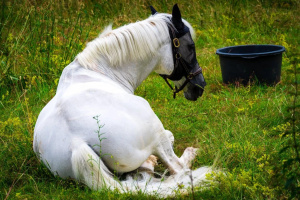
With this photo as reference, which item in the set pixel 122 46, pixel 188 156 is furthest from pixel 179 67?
pixel 188 156

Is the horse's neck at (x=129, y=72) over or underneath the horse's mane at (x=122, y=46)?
underneath

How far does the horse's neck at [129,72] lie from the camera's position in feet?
12.6

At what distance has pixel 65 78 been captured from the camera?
3701 millimetres

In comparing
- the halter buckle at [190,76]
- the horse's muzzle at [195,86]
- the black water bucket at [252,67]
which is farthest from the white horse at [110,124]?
the black water bucket at [252,67]

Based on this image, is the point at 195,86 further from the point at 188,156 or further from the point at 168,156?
the point at 168,156

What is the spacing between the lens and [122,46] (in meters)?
3.72

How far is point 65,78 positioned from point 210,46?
476 cm

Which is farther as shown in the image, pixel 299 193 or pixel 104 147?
pixel 104 147

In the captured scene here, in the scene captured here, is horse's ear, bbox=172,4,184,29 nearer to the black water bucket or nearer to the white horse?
the white horse

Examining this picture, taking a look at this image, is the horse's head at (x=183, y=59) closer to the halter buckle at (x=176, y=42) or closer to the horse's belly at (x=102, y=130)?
the halter buckle at (x=176, y=42)

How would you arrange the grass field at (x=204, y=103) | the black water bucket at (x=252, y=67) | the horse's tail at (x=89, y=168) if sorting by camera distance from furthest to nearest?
the black water bucket at (x=252, y=67)
the grass field at (x=204, y=103)
the horse's tail at (x=89, y=168)

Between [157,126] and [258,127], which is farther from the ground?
[157,126]

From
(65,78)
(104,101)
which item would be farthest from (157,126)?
(65,78)

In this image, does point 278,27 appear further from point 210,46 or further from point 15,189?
point 15,189
